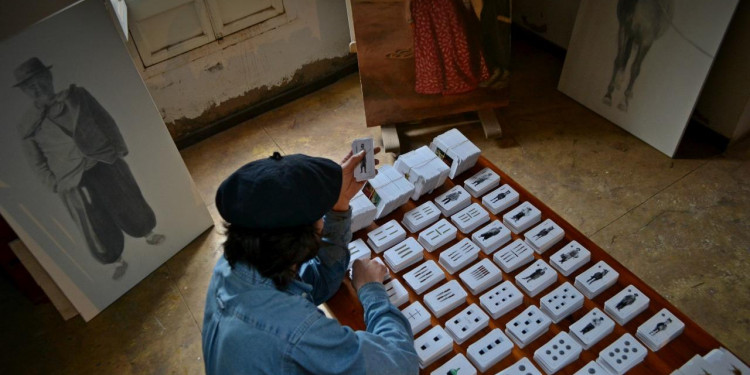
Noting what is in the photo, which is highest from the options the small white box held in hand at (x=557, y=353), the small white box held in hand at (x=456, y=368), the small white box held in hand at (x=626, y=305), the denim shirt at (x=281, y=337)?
the denim shirt at (x=281, y=337)

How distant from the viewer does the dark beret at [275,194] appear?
1408mm

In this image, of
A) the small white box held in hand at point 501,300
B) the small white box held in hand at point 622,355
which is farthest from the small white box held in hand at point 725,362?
the small white box held in hand at point 501,300

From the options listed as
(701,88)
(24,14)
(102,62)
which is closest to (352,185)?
(102,62)

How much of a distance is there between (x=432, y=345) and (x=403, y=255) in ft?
1.26

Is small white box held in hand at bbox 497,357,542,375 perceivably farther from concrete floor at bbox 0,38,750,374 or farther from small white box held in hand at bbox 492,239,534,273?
concrete floor at bbox 0,38,750,374

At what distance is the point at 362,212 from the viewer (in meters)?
2.15

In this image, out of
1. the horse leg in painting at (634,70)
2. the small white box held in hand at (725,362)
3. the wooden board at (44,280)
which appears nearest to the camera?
the small white box held in hand at (725,362)

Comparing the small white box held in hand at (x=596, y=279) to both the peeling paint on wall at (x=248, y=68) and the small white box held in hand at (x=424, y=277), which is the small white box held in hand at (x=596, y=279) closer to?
the small white box held in hand at (x=424, y=277)

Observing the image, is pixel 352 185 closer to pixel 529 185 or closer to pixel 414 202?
pixel 414 202

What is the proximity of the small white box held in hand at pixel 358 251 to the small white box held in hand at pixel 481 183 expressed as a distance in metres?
0.55

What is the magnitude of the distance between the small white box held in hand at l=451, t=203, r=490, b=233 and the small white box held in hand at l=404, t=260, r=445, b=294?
227 millimetres

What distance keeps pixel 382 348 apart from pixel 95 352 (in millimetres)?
1846

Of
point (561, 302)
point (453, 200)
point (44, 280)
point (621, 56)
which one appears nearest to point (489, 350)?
point (561, 302)

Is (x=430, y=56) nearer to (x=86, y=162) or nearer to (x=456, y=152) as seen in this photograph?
(x=456, y=152)
